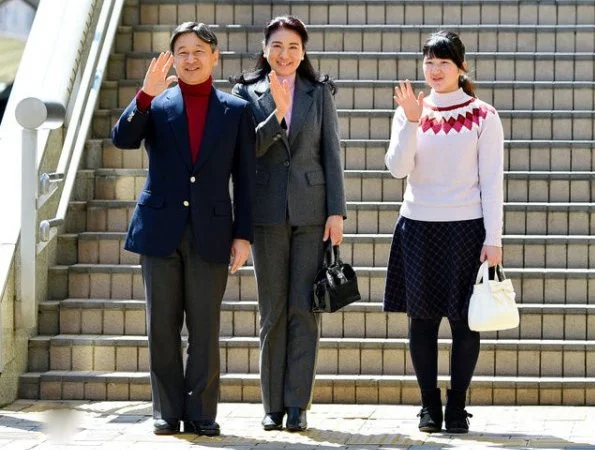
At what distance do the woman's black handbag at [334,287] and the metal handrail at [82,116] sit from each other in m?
1.62

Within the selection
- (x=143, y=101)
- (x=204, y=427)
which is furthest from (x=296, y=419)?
(x=143, y=101)

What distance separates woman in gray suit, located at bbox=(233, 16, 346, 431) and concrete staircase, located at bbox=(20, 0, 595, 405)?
963mm

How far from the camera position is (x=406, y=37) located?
11.1 metres

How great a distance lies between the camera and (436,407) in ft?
25.4

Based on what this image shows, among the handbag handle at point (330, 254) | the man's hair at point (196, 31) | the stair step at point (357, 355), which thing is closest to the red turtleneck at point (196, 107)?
the man's hair at point (196, 31)

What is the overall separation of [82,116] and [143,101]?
2484 mm

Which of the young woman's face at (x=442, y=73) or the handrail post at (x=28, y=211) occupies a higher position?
the young woman's face at (x=442, y=73)

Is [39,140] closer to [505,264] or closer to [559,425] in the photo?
[505,264]

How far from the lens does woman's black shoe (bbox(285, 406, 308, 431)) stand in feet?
25.1

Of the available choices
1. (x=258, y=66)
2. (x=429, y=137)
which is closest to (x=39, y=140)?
(x=258, y=66)

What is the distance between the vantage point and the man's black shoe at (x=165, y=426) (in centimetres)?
750

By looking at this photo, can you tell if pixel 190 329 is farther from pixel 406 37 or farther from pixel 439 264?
pixel 406 37

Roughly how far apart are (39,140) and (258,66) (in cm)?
182

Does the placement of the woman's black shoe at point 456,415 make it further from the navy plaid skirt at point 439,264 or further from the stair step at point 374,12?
the stair step at point 374,12
